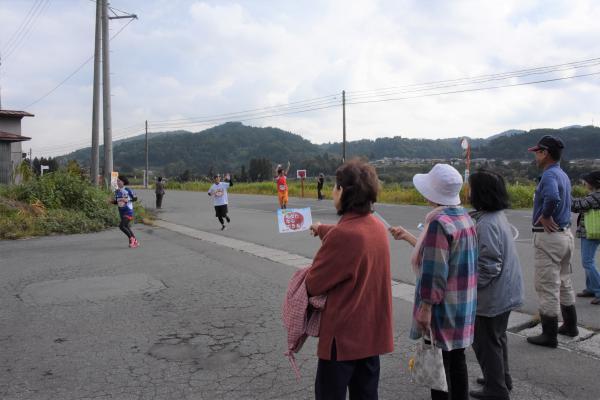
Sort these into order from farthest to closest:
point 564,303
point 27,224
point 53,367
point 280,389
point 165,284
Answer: point 27,224
point 165,284
point 564,303
point 53,367
point 280,389

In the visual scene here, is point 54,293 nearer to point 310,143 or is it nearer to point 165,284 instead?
point 165,284

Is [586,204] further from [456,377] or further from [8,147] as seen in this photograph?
[8,147]

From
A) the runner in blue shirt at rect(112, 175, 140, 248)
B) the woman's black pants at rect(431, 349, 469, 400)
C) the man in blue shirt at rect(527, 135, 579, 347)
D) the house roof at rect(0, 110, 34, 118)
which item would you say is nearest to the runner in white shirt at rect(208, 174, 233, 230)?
the runner in blue shirt at rect(112, 175, 140, 248)

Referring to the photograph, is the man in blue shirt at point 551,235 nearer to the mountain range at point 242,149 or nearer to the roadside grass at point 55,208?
the roadside grass at point 55,208

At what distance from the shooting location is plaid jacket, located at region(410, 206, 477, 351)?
2807mm

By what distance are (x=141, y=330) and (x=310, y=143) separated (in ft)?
362

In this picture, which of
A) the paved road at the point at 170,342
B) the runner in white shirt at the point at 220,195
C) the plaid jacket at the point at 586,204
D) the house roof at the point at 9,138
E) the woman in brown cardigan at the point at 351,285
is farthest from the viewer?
the house roof at the point at 9,138

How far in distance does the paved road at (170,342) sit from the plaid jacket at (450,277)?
0.89 metres

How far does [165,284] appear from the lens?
7.13 m

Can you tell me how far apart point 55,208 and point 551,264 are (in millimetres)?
15125

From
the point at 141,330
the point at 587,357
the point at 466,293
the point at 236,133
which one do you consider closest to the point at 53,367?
the point at 141,330

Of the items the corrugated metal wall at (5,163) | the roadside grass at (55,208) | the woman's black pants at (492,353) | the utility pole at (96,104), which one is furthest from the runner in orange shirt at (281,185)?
the woman's black pants at (492,353)

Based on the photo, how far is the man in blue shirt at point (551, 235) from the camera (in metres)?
4.36

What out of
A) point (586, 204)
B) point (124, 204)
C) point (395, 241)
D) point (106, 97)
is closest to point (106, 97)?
point (106, 97)
